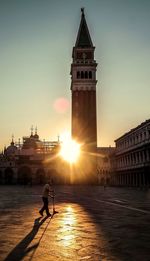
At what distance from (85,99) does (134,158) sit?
19653mm

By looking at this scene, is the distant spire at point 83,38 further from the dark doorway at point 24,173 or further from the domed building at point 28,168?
the dark doorway at point 24,173

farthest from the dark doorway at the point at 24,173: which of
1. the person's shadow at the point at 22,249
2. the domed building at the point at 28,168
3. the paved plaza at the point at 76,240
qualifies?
the person's shadow at the point at 22,249

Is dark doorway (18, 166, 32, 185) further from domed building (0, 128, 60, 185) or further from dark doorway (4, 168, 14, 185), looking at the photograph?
dark doorway (4, 168, 14, 185)

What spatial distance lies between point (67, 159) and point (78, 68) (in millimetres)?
21472

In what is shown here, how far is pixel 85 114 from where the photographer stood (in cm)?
6612

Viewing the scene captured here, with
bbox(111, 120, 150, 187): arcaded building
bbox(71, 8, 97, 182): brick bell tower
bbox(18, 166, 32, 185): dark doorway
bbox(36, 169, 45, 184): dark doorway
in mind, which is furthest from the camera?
bbox(18, 166, 32, 185): dark doorway

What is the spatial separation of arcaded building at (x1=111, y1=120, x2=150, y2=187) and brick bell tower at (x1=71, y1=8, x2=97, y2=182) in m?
5.80

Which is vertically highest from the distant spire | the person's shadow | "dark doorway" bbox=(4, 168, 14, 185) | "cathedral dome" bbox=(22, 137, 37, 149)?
the distant spire

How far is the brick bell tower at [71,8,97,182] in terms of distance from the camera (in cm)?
6462

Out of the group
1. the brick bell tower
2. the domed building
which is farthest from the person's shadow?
the domed building

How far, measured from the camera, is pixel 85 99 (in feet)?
221

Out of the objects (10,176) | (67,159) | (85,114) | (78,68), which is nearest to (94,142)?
(85,114)

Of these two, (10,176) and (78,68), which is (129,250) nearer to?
(78,68)

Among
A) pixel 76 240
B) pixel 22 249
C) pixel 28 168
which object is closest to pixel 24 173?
pixel 28 168
